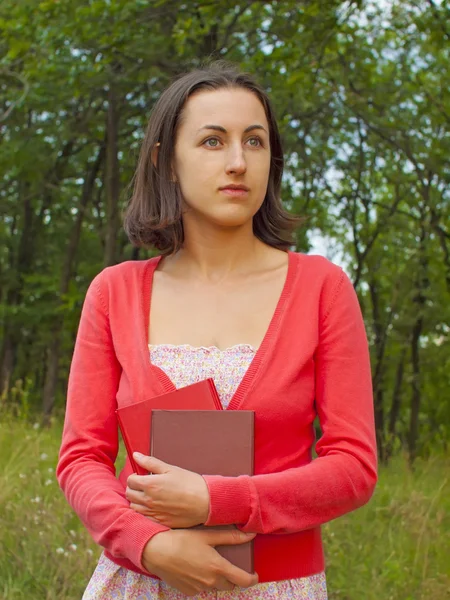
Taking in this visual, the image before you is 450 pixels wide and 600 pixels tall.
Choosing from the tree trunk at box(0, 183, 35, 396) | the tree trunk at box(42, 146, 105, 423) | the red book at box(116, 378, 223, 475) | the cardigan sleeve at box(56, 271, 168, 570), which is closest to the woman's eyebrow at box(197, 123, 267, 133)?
the cardigan sleeve at box(56, 271, 168, 570)

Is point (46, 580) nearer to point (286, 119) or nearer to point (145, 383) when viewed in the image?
point (145, 383)

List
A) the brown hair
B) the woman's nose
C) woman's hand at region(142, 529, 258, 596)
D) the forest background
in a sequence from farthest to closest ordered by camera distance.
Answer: the forest background
the brown hair
the woman's nose
woman's hand at region(142, 529, 258, 596)

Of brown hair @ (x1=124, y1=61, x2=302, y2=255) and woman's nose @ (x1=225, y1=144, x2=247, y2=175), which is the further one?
brown hair @ (x1=124, y1=61, x2=302, y2=255)

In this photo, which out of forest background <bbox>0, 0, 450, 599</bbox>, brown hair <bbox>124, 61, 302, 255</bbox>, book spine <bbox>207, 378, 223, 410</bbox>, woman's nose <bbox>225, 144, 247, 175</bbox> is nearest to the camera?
→ book spine <bbox>207, 378, 223, 410</bbox>

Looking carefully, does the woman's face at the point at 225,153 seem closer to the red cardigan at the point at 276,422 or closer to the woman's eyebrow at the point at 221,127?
the woman's eyebrow at the point at 221,127

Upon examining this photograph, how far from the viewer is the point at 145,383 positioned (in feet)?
6.00

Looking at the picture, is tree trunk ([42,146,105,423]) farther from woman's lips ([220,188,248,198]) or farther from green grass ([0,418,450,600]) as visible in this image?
woman's lips ([220,188,248,198])

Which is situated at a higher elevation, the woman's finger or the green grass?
the woman's finger

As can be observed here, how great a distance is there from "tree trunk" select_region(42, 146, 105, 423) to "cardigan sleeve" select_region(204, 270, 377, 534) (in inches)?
474

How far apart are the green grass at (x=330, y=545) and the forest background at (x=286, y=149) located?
4cm

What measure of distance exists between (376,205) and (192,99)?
12226mm

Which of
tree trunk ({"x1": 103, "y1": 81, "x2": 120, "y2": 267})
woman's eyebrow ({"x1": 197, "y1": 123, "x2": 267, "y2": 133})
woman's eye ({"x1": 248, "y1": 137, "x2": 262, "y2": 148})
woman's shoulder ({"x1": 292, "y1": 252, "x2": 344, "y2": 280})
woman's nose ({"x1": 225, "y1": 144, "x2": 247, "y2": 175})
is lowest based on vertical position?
woman's shoulder ({"x1": 292, "y1": 252, "x2": 344, "y2": 280})

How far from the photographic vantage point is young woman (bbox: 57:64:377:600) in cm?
165

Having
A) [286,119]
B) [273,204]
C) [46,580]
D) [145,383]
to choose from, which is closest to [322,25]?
[286,119]
